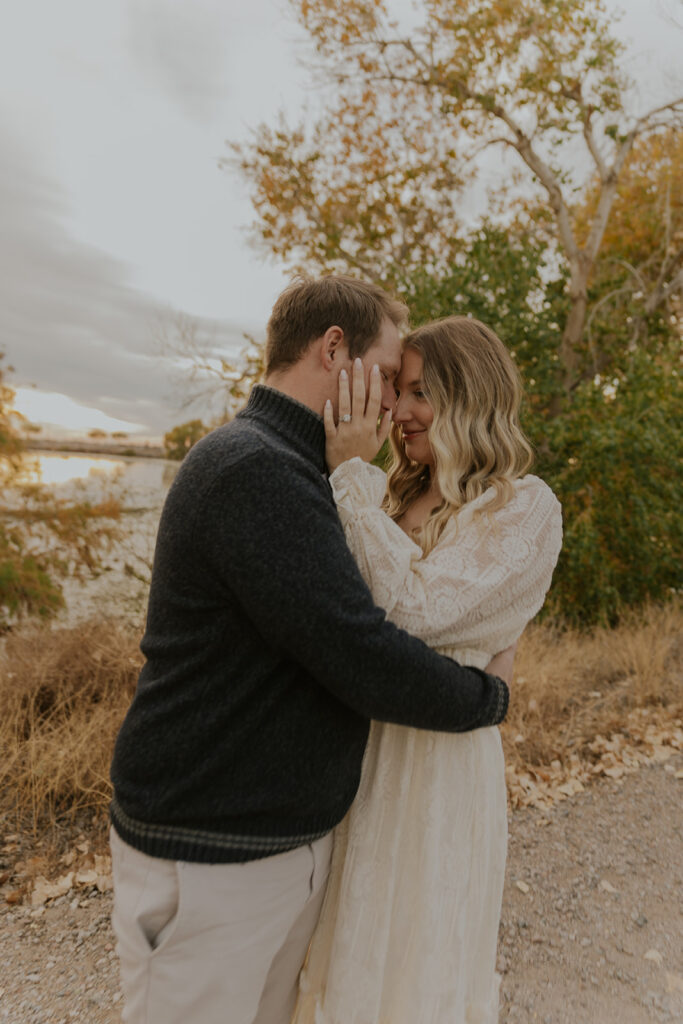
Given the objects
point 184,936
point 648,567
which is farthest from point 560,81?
point 184,936

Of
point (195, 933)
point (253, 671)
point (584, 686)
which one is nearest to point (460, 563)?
point (253, 671)

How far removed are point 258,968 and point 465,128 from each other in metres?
9.88

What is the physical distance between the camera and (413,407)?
215 cm

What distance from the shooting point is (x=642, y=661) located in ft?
19.5

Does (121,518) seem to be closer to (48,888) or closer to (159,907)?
(48,888)

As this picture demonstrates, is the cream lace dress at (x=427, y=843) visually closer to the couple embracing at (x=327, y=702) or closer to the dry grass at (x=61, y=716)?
the couple embracing at (x=327, y=702)

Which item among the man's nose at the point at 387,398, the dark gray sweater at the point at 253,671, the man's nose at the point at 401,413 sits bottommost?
the dark gray sweater at the point at 253,671

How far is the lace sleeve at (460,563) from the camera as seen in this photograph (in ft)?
5.15

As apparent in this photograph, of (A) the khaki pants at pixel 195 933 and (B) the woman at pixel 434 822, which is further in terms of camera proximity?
(B) the woman at pixel 434 822

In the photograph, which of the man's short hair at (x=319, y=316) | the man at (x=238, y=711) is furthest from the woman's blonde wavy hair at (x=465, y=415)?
the man at (x=238, y=711)

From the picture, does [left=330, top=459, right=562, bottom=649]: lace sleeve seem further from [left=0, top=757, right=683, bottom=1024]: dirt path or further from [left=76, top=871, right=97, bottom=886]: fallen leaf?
[left=76, top=871, right=97, bottom=886]: fallen leaf

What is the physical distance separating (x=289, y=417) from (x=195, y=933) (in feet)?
3.68

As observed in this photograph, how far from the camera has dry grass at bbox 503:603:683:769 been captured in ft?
15.8

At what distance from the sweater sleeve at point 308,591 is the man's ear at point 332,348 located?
41 centimetres
